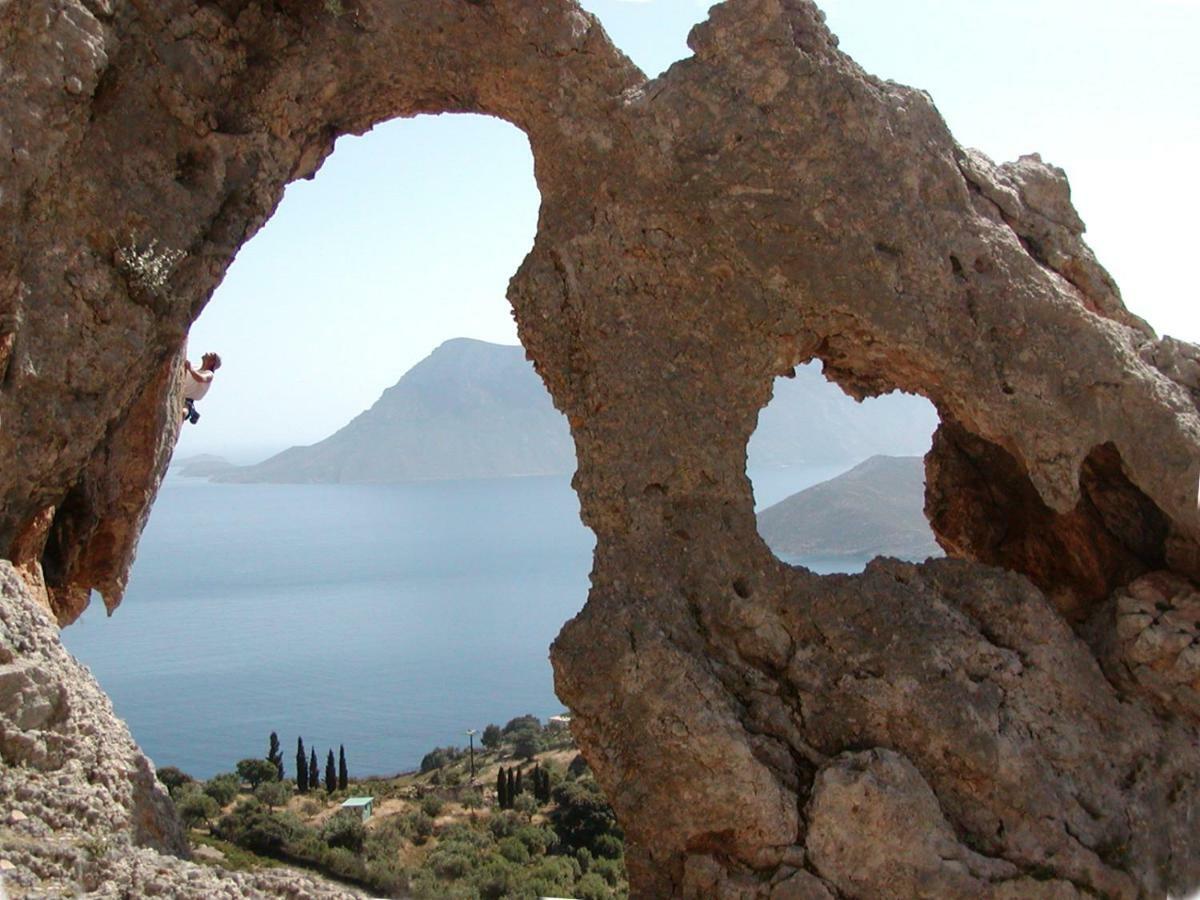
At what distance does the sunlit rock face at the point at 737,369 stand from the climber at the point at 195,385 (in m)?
2.12

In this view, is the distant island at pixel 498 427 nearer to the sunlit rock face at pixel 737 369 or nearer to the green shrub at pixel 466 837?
the green shrub at pixel 466 837

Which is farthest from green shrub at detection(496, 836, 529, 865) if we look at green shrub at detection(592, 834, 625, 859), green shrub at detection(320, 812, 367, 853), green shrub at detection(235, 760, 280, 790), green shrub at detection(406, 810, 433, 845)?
green shrub at detection(235, 760, 280, 790)

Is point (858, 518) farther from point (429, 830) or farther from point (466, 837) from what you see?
point (466, 837)

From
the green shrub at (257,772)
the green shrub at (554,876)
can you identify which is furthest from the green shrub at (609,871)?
the green shrub at (257,772)

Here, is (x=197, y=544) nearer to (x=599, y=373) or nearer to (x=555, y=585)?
(x=555, y=585)

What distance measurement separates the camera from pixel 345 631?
70.8m

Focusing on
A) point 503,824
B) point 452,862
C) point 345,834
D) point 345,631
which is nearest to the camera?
point 452,862

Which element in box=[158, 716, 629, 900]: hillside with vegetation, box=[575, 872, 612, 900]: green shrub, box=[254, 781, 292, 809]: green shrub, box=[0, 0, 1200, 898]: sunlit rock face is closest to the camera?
box=[0, 0, 1200, 898]: sunlit rock face

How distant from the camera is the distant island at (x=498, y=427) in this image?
470 ft

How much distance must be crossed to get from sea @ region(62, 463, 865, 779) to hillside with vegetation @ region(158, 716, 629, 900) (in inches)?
142

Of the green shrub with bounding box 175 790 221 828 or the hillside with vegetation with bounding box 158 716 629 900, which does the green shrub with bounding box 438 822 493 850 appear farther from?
the green shrub with bounding box 175 790 221 828

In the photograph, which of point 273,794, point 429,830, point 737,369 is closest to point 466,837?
point 429,830

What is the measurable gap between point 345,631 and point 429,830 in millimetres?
52438

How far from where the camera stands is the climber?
12859mm
